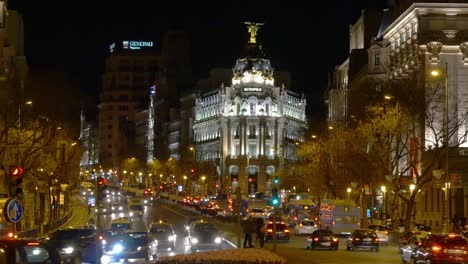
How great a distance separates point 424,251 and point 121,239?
12653 mm

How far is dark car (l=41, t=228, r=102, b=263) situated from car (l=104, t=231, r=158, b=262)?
1.54m

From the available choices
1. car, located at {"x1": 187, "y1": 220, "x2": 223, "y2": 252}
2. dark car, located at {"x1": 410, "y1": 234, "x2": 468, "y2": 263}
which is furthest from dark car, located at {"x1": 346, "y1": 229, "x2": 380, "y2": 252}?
dark car, located at {"x1": 410, "y1": 234, "x2": 468, "y2": 263}

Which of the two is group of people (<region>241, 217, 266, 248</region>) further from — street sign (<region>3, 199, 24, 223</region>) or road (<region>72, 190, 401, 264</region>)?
street sign (<region>3, 199, 24, 223</region>)

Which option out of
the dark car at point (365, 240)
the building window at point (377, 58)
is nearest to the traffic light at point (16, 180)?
the dark car at point (365, 240)

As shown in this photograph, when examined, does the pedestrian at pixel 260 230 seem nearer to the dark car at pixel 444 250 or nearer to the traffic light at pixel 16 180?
the dark car at pixel 444 250

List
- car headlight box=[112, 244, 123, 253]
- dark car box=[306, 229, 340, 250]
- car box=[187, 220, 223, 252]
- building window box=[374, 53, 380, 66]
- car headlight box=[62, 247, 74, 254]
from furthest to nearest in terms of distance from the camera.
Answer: building window box=[374, 53, 380, 66], dark car box=[306, 229, 340, 250], car box=[187, 220, 223, 252], car headlight box=[112, 244, 123, 253], car headlight box=[62, 247, 74, 254]

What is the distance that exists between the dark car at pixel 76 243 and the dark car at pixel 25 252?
483 inches

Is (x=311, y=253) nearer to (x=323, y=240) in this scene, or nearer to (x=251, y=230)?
(x=251, y=230)

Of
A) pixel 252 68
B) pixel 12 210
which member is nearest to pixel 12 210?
pixel 12 210

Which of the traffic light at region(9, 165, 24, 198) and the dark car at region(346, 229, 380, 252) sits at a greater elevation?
the traffic light at region(9, 165, 24, 198)

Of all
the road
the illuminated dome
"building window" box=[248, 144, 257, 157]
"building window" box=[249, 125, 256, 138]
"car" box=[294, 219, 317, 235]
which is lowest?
the road

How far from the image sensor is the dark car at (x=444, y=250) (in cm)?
3753

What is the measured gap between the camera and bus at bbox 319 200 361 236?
241 ft

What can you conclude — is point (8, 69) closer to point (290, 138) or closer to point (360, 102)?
point (360, 102)
